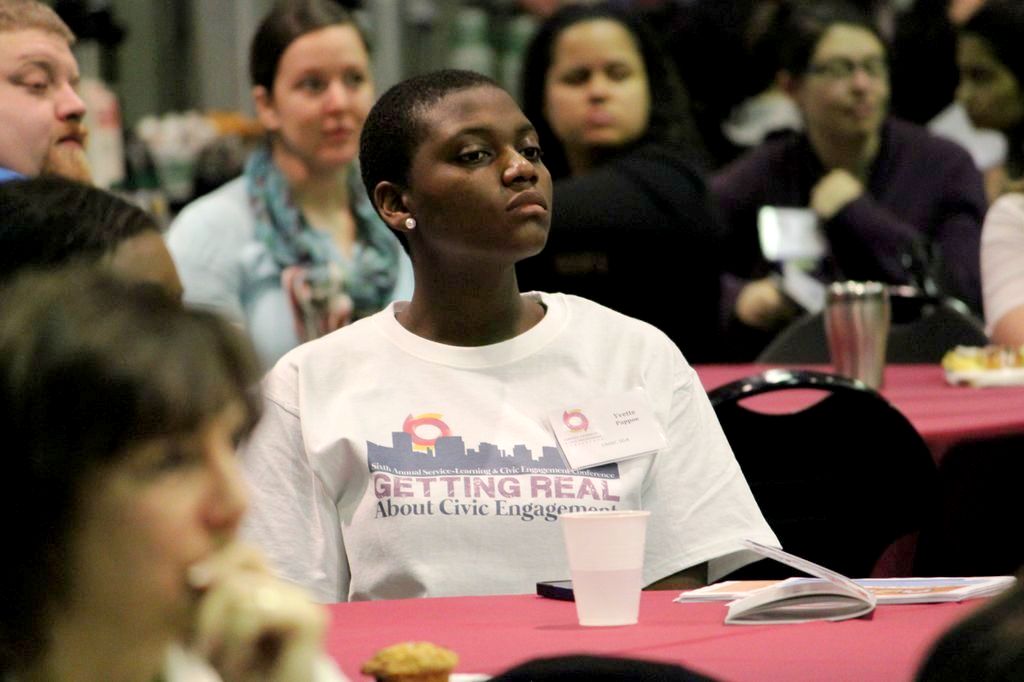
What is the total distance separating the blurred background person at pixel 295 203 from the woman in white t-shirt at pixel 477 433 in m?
1.81

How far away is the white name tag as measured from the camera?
6.92 ft

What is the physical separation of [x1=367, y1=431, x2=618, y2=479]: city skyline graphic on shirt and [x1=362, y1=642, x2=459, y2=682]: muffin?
0.83 metres

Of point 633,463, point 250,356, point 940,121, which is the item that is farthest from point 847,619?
point 940,121

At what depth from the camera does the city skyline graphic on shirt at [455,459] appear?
6.84 ft

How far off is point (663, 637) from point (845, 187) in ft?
12.8

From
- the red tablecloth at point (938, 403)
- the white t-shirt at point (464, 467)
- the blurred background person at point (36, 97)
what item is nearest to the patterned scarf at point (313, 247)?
the red tablecloth at point (938, 403)

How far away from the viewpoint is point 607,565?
1617 mm

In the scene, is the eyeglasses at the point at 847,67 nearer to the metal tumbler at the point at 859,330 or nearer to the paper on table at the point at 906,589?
the metal tumbler at the point at 859,330

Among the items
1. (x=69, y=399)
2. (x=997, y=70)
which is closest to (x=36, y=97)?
(x=69, y=399)

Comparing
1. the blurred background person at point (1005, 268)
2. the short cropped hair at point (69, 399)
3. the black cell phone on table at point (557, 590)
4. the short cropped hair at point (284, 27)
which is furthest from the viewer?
the short cropped hair at point (284, 27)

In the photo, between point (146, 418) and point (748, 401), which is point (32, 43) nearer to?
point (748, 401)

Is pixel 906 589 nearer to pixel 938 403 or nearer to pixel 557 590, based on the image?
pixel 557 590

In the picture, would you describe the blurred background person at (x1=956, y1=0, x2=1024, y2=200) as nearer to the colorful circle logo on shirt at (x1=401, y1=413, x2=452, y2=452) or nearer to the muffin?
the colorful circle logo on shirt at (x1=401, y1=413, x2=452, y2=452)

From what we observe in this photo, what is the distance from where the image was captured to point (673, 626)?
1.61 m
